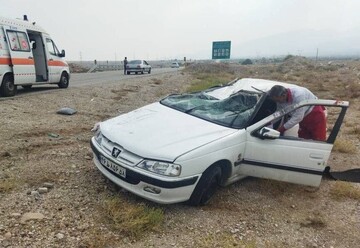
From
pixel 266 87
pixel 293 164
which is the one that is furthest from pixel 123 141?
pixel 266 87

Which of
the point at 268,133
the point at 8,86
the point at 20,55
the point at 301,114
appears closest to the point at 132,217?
the point at 268,133

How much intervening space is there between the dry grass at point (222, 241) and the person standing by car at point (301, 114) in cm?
172

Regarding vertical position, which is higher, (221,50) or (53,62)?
(221,50)

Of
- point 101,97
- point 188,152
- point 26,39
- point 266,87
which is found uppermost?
point 26,39

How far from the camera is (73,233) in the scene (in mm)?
3004

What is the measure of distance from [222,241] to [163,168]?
0.93 m

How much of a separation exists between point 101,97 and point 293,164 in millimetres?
9199

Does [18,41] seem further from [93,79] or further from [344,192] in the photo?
[93,79]

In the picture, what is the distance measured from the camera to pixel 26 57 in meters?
10.7

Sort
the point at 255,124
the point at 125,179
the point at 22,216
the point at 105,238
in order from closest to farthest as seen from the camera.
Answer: the point at 105,238, the point at 22,216, the point at 125,179, the point at 255,124

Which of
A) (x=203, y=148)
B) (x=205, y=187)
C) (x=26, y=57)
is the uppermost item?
(x=26, y=57)

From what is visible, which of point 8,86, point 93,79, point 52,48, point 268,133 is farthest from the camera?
point 93,79

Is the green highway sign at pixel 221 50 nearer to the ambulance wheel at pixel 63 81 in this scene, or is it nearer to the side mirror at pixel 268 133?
the ambulance wheel at pixel 63 81

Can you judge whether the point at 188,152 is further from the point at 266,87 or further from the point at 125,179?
the point at 266,87
